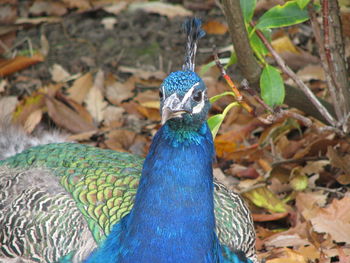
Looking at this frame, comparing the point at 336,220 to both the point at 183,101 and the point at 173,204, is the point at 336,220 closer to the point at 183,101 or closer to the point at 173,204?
the point at 173,204

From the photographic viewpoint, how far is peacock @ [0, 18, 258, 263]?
2357 mm

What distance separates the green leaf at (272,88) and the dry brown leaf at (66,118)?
5.33 feet

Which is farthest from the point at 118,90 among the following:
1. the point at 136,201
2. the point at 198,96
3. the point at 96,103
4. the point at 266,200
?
the point at 198,96

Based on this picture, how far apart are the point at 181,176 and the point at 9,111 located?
2.13 meters

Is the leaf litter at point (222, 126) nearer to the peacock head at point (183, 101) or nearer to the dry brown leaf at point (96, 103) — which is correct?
the dry brown leaf at point (96, 103)

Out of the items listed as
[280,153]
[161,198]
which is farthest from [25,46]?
[161,198]

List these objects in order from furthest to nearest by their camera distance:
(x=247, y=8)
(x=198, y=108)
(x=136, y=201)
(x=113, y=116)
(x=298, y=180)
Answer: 1. (x=113, y=116)
2. (x=298, y=180)
3. (x=247, y=8)
4. (x=136, y=201)
5. (x=198, y=108)

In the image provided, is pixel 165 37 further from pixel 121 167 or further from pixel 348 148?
pixel 121 167

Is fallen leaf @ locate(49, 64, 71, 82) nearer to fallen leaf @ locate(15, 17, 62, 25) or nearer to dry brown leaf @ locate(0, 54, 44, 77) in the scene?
dry brown leaf @ locate(0, 54, 44, 77)

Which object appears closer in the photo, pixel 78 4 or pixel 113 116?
pixel 113 116

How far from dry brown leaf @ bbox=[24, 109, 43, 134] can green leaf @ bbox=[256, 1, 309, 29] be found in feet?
5.37

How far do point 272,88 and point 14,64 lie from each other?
2.34m

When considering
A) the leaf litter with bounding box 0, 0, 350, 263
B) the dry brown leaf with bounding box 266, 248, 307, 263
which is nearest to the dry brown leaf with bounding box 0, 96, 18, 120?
the leaf litter with bounding box 0, 0, 350, 263

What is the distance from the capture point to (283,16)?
9.85ft
